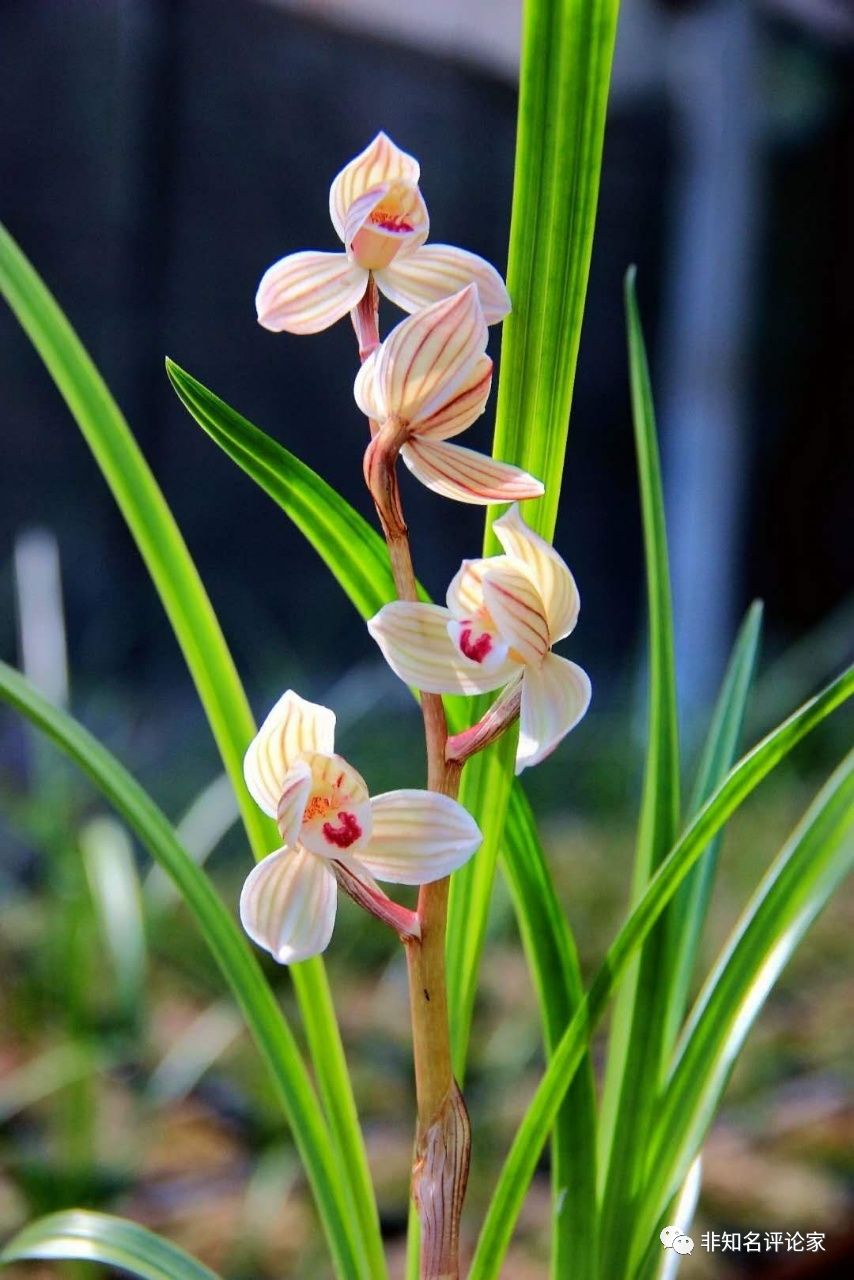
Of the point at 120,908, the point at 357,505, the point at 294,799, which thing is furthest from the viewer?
the point at 357,505

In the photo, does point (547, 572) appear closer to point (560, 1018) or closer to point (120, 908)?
point (560, 1018)

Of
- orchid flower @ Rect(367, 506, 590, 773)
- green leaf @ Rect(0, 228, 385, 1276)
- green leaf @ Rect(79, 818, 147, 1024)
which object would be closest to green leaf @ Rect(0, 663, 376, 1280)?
green leaf @ Rect(0, 228, 385, 1276)

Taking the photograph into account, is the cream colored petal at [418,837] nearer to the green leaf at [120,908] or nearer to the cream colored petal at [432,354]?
the cream colored petal at [432,354]

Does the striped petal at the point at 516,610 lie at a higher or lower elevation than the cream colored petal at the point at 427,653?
higher

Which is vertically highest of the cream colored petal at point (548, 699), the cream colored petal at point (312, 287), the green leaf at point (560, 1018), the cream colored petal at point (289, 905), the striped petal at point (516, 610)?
→ the cream colored petal at point (312, 287)

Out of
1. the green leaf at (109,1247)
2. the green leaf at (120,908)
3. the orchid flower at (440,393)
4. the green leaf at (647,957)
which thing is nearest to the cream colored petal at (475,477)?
the orchid flower at (440,393)

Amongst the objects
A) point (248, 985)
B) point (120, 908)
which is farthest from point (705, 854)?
point (120, 908)

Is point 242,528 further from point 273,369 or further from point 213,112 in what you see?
point 213,112
